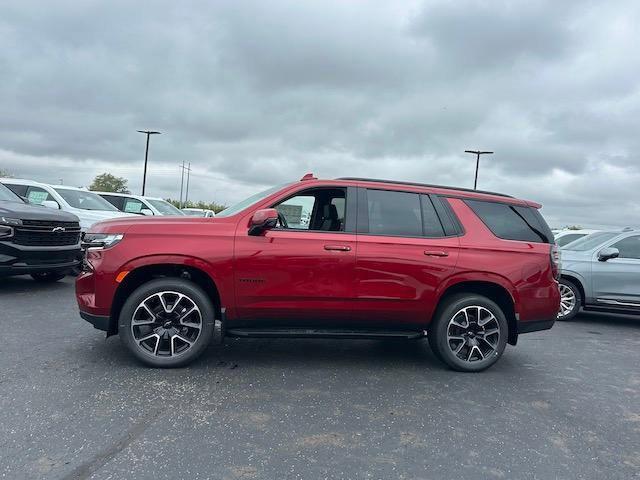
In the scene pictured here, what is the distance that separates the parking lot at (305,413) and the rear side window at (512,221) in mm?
1389

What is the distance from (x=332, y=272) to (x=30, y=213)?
5.69 metres

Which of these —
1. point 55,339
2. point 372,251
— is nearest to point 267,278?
point 372,251

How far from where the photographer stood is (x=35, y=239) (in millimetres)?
7438

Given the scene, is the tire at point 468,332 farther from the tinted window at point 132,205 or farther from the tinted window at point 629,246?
the tinted window at point 132,205

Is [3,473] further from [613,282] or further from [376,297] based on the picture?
[613,282]

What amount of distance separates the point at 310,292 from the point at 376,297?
0.63m

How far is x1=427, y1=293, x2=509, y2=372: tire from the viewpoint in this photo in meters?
4.53

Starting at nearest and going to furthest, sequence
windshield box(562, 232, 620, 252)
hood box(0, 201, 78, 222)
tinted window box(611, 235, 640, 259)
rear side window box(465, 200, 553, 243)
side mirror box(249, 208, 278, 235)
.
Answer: side mirror box(249, 208, 278, 235) → rear side window box(465, 200, 553, 243) → hood box(0, 201, 78, 222) → tinted window box(611, 235, 640, 259) → windshield box(562, 232, 620, 252)

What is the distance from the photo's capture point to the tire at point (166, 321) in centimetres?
411

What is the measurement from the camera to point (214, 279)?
4.16 m

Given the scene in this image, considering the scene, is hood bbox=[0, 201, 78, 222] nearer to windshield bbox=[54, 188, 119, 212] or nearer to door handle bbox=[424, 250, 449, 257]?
windshield bbox=[54, 188, 119, 212]

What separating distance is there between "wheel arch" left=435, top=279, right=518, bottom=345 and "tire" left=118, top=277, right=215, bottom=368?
2.27m

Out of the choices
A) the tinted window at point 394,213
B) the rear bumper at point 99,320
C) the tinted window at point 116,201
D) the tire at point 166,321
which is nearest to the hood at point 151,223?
the tire at point 166,321

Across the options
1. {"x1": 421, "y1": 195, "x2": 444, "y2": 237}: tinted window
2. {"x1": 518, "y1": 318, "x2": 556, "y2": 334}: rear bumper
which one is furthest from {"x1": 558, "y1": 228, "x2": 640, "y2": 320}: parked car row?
{"x1": 421, "y1": 195, "x2": 444, "y2": 237}: tinted window
